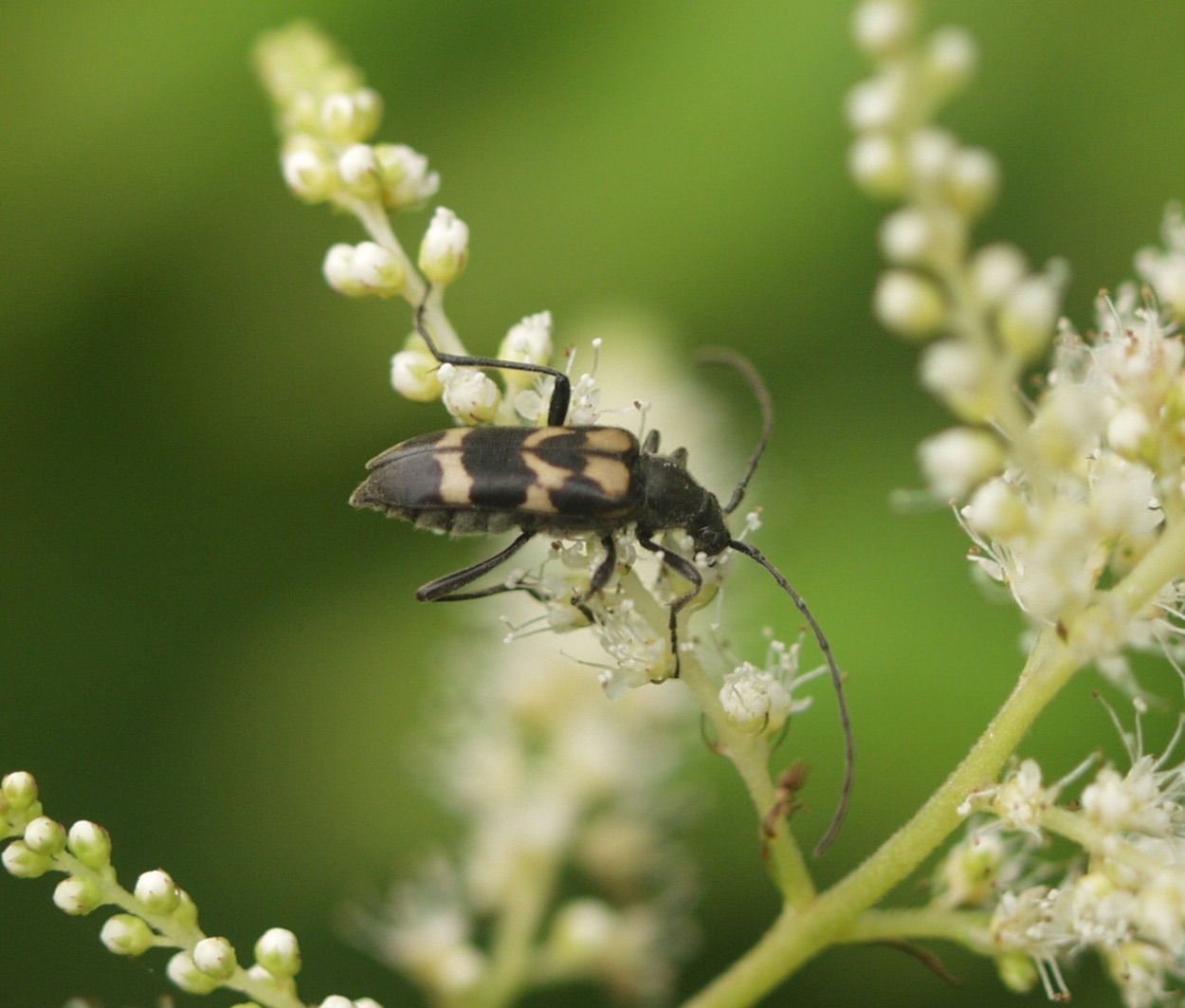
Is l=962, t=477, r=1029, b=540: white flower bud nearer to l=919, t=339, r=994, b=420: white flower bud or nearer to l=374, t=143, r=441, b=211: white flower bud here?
l=919, t=339, r=994, b=420: white flower bud

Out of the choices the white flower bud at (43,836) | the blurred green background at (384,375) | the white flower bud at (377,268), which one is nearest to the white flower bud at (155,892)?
the white flower bud at (43,836)

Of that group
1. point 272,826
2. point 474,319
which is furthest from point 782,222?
point 272,826

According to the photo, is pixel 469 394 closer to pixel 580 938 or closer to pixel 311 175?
pixel 311 175

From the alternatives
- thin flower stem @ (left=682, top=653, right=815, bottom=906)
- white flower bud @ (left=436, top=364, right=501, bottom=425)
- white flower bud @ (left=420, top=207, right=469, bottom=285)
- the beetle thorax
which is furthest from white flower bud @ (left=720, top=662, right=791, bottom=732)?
white flower bud @ (left=420, top=207, right=469, bottom=285)

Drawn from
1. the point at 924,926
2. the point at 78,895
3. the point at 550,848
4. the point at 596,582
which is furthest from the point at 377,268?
the point at 550,848

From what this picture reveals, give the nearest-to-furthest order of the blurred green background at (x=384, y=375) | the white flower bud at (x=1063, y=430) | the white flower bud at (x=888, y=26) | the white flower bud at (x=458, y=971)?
the white flower bud at (x=888, y=26) < the white flower bud at (x=1063, y=430) < the white flower bud at (x=458, y=971) < the blurred green background at (x=384, y=375)

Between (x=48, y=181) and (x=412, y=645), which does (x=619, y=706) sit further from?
(x=48, y=181)

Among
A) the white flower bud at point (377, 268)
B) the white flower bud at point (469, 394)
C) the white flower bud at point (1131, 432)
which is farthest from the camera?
the white flower bud at point (377, 268)

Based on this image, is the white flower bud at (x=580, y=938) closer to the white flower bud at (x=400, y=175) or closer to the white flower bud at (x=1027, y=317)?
the white flower bud at (x=400, y=175)
